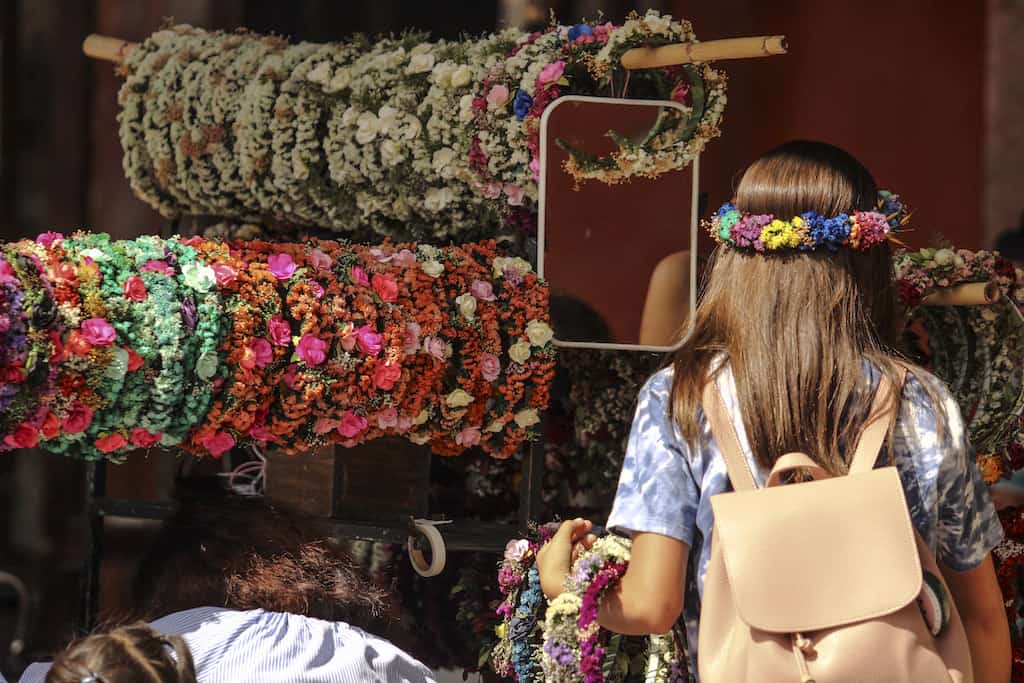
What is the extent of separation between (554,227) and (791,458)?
1.53 m

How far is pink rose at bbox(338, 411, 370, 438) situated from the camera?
315 cm

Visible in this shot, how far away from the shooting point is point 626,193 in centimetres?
355

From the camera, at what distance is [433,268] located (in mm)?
3297

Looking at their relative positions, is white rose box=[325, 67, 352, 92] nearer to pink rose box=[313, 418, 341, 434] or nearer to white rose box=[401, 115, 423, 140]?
white rose box=[401, 115, 423, 140]

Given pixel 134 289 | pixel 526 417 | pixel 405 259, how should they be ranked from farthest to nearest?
→ pixel 526 417, pixel 405 259, pixel 134 289

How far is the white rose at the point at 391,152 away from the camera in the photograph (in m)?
3.81

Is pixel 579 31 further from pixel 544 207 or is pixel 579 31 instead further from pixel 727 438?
pixel 727 438

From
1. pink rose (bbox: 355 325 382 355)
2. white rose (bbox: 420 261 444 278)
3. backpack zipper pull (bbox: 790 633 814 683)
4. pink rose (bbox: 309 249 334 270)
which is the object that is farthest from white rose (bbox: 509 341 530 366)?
backpack zipper pull (bbox: 790 633 814 683)

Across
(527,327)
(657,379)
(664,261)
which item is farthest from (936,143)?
(657,379)

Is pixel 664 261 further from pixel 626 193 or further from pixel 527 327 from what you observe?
pixel 527 327

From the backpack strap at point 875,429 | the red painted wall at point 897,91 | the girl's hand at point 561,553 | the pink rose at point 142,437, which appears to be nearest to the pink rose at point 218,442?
the pink rose at point 142,437

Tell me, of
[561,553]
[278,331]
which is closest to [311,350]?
[278,331]

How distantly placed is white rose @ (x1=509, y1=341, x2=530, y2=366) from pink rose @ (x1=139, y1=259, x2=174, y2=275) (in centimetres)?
84

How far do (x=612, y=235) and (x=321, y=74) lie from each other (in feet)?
3.34
